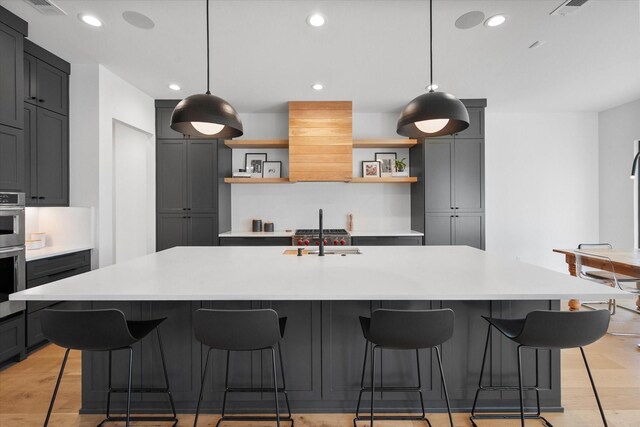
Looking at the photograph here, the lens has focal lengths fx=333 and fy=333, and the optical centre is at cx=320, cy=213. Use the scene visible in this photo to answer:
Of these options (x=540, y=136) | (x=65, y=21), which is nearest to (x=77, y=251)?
(x=65, y=21)

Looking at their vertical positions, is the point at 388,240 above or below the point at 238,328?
above

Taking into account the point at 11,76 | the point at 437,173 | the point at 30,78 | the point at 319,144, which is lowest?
the point at 437,173

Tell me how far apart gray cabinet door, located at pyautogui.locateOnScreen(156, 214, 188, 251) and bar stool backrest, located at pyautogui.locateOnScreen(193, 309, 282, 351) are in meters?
3.41

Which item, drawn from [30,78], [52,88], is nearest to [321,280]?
[30,78]

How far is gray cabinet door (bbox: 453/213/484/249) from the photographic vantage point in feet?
15.3

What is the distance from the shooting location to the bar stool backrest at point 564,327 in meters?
1.51

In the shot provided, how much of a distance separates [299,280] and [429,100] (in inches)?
49.3

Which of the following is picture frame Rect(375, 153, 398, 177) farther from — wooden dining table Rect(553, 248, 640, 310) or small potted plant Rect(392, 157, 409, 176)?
wooden dining table Rect(553, 248, 640, 310)

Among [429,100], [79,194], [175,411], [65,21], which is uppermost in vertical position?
[65,21]

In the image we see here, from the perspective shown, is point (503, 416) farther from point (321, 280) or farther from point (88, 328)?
point (88, 328)

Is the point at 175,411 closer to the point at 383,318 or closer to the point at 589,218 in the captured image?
the point at 383,318

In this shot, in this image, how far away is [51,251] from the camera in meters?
3.10

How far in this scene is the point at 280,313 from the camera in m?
2.02

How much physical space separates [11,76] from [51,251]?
1.51 meters
